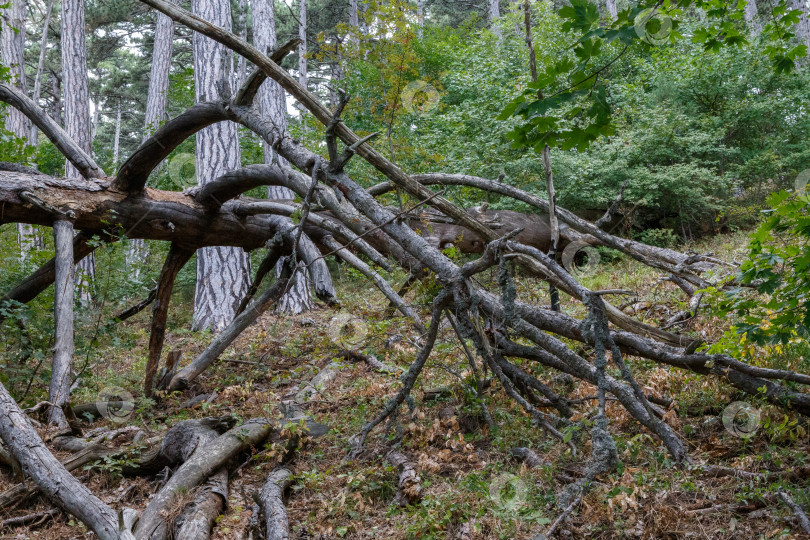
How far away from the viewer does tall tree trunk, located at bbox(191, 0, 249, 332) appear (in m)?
8.82

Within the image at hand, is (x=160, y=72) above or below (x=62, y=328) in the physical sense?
above

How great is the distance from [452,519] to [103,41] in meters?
24.2

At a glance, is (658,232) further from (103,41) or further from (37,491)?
(103,41)
